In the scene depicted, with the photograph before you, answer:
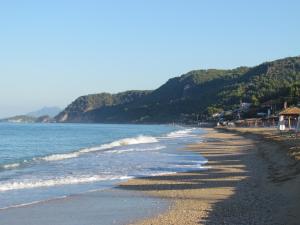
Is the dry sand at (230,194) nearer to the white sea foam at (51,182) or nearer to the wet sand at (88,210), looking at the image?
the wet sand at (88,210)

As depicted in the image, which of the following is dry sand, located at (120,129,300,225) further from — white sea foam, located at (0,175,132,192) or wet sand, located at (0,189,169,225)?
white sea foam, located at (0,175,132,192)

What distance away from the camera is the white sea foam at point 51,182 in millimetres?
17169

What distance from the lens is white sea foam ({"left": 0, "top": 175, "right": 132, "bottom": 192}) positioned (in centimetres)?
1717

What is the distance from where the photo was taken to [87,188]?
16.8 metres

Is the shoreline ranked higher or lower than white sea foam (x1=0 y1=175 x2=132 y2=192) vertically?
lower

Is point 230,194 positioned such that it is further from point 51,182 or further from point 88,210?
point 51,182

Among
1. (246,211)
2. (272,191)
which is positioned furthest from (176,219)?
(272,191)

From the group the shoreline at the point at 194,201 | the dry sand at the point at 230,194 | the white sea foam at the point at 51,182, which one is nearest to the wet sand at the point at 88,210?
the shoreline at the point at 194,201

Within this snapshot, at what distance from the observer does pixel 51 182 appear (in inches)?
715

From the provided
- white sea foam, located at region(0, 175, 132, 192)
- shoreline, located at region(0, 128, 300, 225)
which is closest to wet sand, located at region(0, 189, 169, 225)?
shoreline, located at region(0, 128, 300, 225)

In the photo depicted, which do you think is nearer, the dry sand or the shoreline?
the dry sand

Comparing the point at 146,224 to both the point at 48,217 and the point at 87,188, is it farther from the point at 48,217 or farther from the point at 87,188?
the point at 87,188

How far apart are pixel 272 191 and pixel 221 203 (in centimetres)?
208

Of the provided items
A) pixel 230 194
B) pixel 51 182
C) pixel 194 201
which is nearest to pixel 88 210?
pixel 194 201
